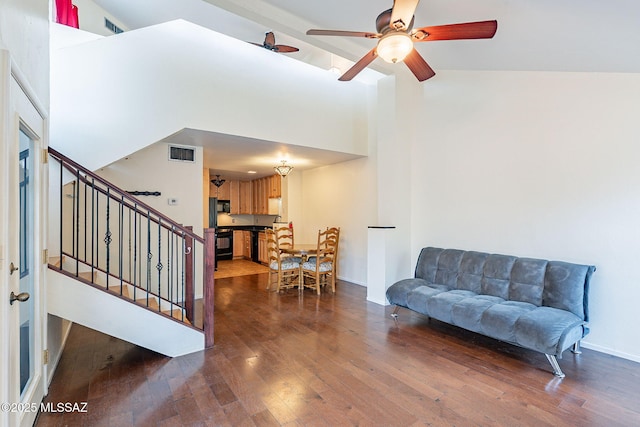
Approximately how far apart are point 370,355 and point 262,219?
21.6ft

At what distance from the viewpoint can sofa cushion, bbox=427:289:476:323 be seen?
3.10 meters

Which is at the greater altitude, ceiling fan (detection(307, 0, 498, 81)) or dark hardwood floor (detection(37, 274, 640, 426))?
ceiling fan (detection(307, 0, 498, 81))

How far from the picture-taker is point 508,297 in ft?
10.6

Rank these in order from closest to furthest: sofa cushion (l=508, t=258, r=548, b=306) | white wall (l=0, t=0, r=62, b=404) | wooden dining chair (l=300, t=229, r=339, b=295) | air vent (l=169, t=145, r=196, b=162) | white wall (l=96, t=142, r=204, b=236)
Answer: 1. white wall (l=0, t=0, r=62, b=404)
2. sofa cushion (l=508, t=258, r=548, b=306)
3. white wall (l=96, t=142, r=204, b=236)
4. air vent (l=169, t=145, r=196, b=162)
5. wooden dining chair (l=300, t=229, r=339, b=295)

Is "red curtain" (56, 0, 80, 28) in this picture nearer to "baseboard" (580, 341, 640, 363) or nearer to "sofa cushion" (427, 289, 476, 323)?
"sofa cushion" (427, 289, 476, 323)

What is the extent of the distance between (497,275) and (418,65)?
7.95 ft

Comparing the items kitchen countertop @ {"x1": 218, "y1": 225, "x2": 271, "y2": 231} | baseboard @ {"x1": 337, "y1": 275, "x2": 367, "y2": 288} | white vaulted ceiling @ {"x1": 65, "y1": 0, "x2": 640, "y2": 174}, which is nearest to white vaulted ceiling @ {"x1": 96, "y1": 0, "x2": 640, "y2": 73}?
white vaulted ceiling @ {"x1": 65, "y1": 0, "x2": 640, "y2": 174}

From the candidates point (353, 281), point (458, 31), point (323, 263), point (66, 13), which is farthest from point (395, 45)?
point (66, 13)

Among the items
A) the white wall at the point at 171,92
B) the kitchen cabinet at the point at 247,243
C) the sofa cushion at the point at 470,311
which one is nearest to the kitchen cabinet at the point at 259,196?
the kitchen cabinet at the point at 247,243

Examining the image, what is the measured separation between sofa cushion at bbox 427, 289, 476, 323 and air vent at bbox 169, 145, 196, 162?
3.98 metres

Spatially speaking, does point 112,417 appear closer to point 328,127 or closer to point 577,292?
Result: point 577,292

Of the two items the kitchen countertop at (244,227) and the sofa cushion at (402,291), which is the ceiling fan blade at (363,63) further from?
the kitchen countertop at (244,227)

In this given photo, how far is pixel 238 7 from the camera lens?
9.18 feet

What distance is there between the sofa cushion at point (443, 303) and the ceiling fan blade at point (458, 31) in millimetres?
2424
